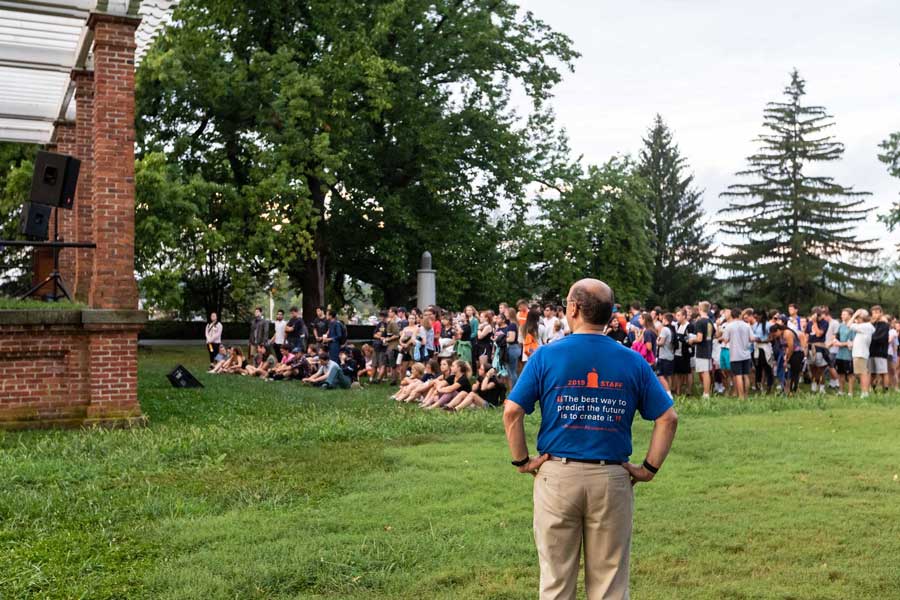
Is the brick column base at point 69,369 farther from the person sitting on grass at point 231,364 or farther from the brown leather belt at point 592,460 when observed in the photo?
the person sitting on grass at point 231,364

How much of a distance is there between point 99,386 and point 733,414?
30.8 feet

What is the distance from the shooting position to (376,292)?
137 feet

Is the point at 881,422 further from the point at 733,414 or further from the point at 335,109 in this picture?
the point at 335,109

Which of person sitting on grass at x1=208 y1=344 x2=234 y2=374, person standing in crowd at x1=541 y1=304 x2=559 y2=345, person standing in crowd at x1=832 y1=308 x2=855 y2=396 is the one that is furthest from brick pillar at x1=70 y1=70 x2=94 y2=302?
person standing in crowd at x1=832 y1=308 x2=855 y2=396

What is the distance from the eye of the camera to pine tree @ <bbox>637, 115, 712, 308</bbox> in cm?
5697

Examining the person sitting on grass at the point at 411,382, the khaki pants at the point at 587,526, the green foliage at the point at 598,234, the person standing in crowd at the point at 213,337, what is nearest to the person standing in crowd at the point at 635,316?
the person sitting on grass at the point at 411,382

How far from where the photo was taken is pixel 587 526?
412 cm

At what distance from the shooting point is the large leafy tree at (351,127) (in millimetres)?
27859

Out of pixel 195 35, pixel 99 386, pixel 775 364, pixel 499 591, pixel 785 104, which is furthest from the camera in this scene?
pixel 785 104

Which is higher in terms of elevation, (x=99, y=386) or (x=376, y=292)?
(x=376, y=292)

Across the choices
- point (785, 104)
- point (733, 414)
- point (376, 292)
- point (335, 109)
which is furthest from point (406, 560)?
Result: point (785, 104)

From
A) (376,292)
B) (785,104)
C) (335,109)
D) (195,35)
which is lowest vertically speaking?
(376,292)

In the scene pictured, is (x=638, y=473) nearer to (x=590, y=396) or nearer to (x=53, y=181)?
(x=590, y=396)

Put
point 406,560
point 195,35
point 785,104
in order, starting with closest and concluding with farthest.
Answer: point 406,560, point 195,35, point 785,104
